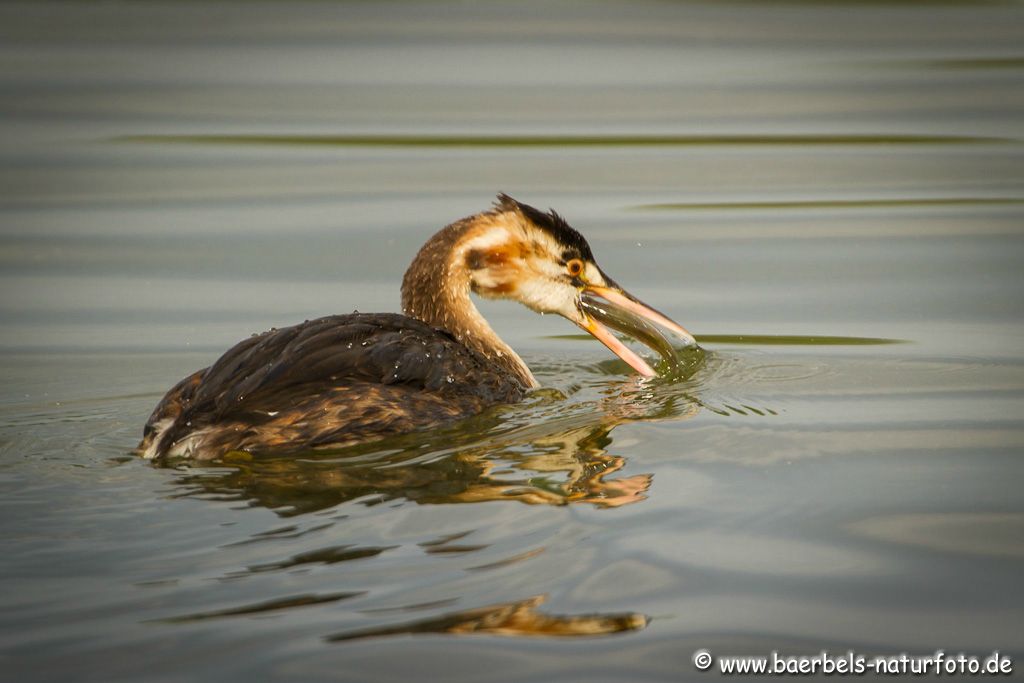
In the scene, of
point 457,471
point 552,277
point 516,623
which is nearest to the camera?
point 516,623

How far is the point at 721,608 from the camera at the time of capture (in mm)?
4551

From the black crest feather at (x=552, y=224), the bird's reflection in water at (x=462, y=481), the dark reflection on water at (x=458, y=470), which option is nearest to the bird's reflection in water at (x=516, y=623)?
the bird's reflection in water at (x=462, y=481)

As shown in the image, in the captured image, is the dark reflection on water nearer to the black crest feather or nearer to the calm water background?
the calm water background

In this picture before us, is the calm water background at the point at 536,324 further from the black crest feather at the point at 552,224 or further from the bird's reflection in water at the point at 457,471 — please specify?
the black crest feather at the point at 552,224

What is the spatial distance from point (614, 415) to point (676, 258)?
3.51 meters

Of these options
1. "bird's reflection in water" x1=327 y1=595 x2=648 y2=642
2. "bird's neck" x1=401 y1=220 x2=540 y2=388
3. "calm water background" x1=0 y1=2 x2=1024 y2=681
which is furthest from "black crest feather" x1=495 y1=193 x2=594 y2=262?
"bird's reflection in water" x1=327 y1=595 x2=648 y2=642

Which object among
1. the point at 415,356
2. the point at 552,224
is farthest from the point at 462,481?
the point at 552,224

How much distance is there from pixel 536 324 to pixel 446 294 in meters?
1.61

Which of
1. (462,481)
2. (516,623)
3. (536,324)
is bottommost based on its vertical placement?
(516,623)

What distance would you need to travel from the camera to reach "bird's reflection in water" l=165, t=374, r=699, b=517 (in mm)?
5406

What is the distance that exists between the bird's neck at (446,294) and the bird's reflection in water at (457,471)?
82 cm

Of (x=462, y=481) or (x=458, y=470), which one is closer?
(x=462, y=481)

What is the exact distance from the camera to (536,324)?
29.5ft

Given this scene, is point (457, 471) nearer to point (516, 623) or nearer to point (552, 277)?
point (516, 623)
